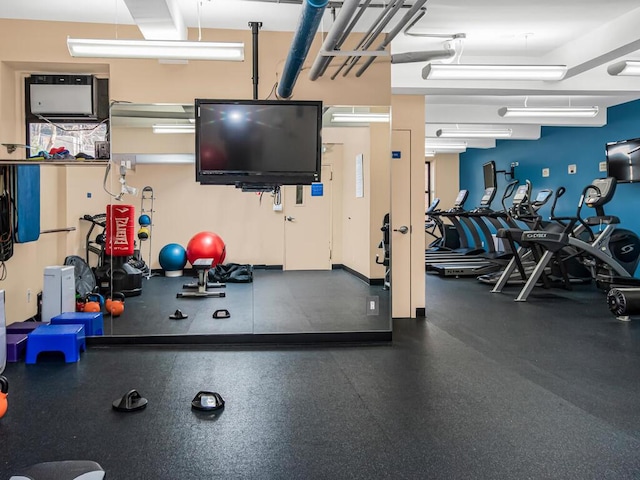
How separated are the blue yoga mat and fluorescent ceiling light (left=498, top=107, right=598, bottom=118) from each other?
20.3 feet

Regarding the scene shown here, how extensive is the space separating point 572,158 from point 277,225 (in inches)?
271

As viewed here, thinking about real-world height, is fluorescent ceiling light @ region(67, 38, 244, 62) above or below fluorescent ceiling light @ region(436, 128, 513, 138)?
below

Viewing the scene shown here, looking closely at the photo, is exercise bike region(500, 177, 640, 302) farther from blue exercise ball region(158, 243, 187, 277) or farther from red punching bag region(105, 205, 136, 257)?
red punching bag region(105, 205, 136, 257)

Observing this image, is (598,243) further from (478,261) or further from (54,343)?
(54,343)

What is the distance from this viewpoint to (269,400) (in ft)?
11.2

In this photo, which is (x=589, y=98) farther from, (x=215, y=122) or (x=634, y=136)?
(x=215, y=122)

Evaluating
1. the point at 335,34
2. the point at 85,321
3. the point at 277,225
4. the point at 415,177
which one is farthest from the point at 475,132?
the point at 85,321

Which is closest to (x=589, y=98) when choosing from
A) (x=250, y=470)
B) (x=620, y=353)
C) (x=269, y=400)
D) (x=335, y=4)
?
(x=620, y=353)

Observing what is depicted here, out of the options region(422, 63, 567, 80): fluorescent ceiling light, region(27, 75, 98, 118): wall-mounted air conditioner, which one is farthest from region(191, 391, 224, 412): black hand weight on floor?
region(422, 63, 567, 80): fluorescent ceiling light

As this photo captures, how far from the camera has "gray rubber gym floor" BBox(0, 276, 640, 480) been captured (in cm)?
254

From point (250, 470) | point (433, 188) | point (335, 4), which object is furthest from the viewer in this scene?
point (433, 188)

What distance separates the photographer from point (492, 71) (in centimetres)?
524

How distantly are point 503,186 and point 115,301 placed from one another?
919 centimetres

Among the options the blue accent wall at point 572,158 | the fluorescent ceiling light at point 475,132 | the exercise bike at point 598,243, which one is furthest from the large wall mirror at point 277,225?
the blue accent wall at point 572,158
